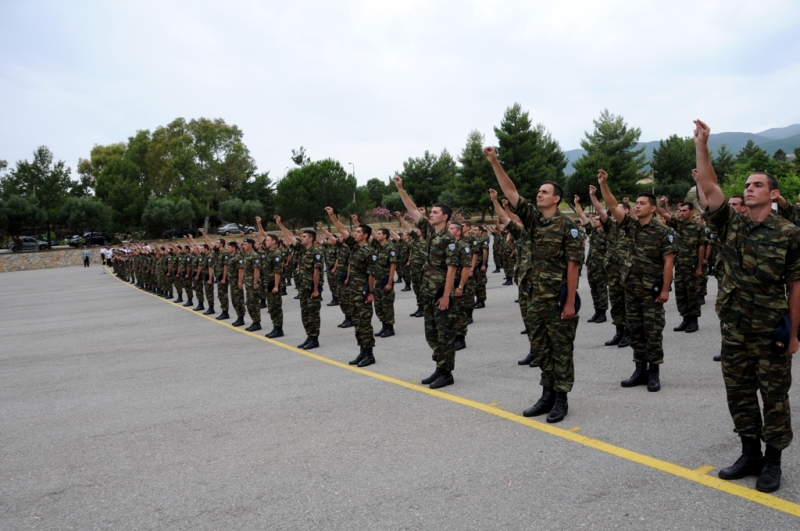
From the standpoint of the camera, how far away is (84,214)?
190 ft

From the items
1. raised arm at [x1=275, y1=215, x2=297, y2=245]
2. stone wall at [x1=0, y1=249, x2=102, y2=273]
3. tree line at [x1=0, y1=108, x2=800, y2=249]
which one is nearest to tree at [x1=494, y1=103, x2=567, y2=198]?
tree line at [x1=0, y1=108, x2=800, y2=249]

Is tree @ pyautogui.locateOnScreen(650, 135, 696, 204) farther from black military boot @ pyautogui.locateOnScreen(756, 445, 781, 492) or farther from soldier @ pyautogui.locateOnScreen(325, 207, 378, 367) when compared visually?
black military boot @ pyautogui.locateOnScreen(756, 445, 781, 492)

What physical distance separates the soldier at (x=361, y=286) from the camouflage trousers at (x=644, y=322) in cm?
333

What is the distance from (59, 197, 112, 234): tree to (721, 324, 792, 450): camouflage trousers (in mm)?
64203

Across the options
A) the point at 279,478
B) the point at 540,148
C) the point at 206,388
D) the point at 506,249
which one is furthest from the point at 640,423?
the point at 540,148

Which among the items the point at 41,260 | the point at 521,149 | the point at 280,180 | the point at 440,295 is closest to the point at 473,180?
the point at 521,149

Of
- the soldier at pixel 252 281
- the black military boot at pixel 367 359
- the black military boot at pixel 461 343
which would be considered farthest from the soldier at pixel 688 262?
the soldier at pixel 252 281

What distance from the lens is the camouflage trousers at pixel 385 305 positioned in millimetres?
10016

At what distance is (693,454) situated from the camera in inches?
156

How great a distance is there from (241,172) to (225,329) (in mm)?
74574

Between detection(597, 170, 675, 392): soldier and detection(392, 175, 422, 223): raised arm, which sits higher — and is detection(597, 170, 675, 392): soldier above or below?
below

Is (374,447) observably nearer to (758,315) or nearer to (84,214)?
(758,315)

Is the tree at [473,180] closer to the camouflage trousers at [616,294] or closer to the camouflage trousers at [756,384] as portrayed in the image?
the camouflage trousers at [616,294]

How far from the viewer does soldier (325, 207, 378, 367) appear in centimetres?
768
